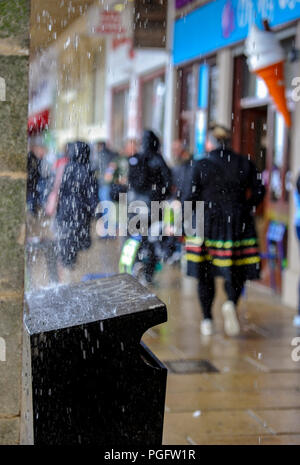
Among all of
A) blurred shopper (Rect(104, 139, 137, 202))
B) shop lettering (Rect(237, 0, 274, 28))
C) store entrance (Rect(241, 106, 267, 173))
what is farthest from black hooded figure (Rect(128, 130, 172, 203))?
blurred shopper (Rect(104, 139, 137, 202))

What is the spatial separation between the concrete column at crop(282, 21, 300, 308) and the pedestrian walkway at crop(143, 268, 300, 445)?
1.12 feet

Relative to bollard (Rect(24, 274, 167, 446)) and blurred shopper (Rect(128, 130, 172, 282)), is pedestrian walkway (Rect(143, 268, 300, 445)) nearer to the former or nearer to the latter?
blurred shopper (Rect(128, 130, 172, 282))

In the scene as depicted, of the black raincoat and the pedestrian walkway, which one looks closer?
the pedestrian walkway

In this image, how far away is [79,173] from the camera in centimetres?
771

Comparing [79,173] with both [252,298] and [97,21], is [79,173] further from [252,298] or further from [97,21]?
[97,21]

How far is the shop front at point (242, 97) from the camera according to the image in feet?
31.1

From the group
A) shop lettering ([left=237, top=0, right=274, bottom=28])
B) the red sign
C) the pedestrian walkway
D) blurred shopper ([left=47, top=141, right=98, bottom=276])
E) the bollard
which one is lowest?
the pedestrian walkway

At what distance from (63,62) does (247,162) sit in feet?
73.6

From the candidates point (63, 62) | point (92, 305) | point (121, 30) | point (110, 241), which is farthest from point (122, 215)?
point (63, 62)

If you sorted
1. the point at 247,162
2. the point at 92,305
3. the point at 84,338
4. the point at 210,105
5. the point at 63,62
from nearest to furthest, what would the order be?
the point at 84,338 → the point at 92,305 → the point at 247,162 → the point at 210,105 → the point at 63,62

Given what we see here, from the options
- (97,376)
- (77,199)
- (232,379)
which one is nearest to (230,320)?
(232,379)

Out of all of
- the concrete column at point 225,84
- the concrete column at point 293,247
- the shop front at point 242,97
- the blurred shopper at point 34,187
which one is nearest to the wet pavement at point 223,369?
the concrete column at point 293,247

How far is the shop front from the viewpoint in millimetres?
9492

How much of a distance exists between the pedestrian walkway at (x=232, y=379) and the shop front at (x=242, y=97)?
167 centimetres
